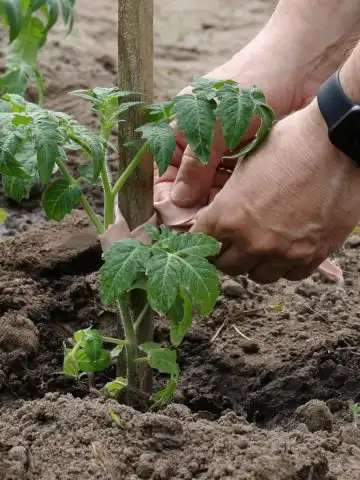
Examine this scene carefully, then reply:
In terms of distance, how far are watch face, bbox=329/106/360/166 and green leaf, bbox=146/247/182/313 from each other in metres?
0.54

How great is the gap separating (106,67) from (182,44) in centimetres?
77

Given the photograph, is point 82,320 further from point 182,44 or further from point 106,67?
point 182,44

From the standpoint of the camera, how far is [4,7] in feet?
9.92

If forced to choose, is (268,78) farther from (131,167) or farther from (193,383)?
(193,383)

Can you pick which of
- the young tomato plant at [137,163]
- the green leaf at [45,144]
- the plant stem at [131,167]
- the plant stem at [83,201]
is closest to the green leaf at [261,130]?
the young tomato plant at [137,163]

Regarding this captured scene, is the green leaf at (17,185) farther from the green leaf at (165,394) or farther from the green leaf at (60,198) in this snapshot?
the green leaf at (165,394)

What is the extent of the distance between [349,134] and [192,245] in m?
0.49

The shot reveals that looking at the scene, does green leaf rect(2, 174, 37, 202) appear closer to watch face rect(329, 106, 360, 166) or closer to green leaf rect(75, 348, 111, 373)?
green leaf rect(75, 348, 111, 373)

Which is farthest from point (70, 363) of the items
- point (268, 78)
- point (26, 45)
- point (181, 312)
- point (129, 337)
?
point (26, 45)

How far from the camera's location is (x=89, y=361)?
241 centimetres

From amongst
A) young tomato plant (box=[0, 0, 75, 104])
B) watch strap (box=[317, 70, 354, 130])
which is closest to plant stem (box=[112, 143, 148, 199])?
watch strap (box=[317, 70, 354, 130])

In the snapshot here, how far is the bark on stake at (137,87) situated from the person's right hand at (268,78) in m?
0.13

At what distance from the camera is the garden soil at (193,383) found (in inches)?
83.1

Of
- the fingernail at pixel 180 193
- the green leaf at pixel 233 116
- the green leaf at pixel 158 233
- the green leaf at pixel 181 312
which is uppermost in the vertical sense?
the green leaf at pixel 233 116
